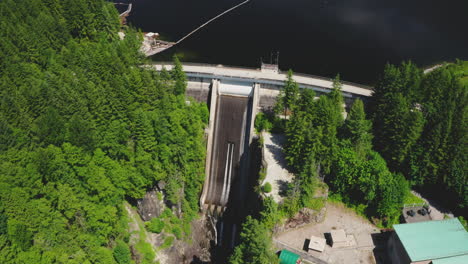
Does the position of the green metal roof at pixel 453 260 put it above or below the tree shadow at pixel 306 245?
above

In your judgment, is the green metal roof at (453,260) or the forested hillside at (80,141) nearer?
the forested hillside at (80,141)

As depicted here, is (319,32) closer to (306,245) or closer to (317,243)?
(306,245)

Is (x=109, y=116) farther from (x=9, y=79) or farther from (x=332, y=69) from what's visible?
(x=332, y=69)

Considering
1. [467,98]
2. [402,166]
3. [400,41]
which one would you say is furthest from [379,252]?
[400,41]

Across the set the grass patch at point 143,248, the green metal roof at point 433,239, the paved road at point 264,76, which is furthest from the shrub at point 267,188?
the paved road at point 264,76

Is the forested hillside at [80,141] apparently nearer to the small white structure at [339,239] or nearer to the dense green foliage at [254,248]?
the dense green foliage at [254,248]

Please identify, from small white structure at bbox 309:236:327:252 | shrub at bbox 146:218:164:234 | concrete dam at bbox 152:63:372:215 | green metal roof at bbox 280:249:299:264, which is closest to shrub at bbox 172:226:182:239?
shrub at bbox 146:218:164:234

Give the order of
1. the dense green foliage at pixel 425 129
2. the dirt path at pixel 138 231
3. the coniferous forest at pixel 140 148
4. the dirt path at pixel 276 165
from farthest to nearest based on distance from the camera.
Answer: the dirt path at pixel 276 165 → the dirt path at pixel 138 231 → the dense green foliage at pixel 425 129 → the coniferous forest at pixel 140 148
